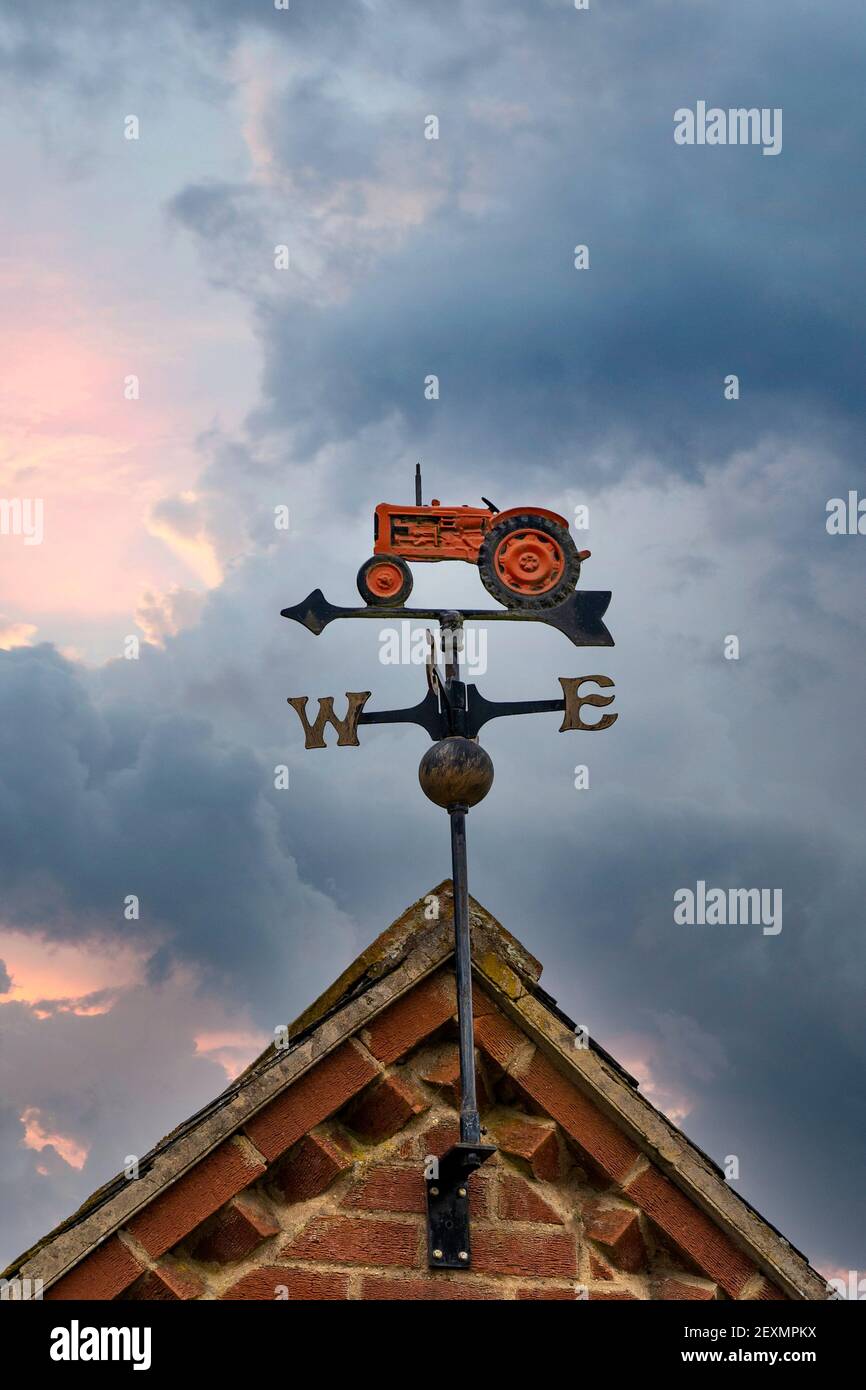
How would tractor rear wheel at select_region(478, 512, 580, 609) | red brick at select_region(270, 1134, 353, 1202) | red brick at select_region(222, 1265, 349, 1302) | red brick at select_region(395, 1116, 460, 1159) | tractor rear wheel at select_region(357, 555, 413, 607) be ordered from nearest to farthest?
red brick at select_region(222, 1265, 349, 1302), red brick at select_region(270, 1134, 353, 1202), red brick at select_region(395, 1116, 460, 1159), tractor rear wheel at select_region(357, 555, 413, 607), tractor rear wheel at select_region(478, 512, 580, 609)

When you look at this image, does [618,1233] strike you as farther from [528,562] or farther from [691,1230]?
[528,562]

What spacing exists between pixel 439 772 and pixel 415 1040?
123 centimetres

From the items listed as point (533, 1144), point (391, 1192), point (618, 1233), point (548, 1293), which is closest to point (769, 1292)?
point (618, 1233)

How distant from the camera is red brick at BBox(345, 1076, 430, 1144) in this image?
8.67 meters

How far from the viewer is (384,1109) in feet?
28.5

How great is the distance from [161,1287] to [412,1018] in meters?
1.63

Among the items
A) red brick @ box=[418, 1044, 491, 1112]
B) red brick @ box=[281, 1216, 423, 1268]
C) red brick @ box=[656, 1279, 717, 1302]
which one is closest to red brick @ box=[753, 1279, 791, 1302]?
red brick @ box=[656, 1279, 717, 1302]

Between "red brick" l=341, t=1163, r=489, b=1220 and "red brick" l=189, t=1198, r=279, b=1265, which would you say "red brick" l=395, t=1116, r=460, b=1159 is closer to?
"red brick" l=341, t=1163, r=489, b=1220

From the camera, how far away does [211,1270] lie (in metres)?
8.30

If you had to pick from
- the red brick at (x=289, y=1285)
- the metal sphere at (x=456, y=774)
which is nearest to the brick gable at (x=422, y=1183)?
the red brick at (x=289, y=1285)

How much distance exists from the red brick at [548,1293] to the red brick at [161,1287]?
145 centimetres
